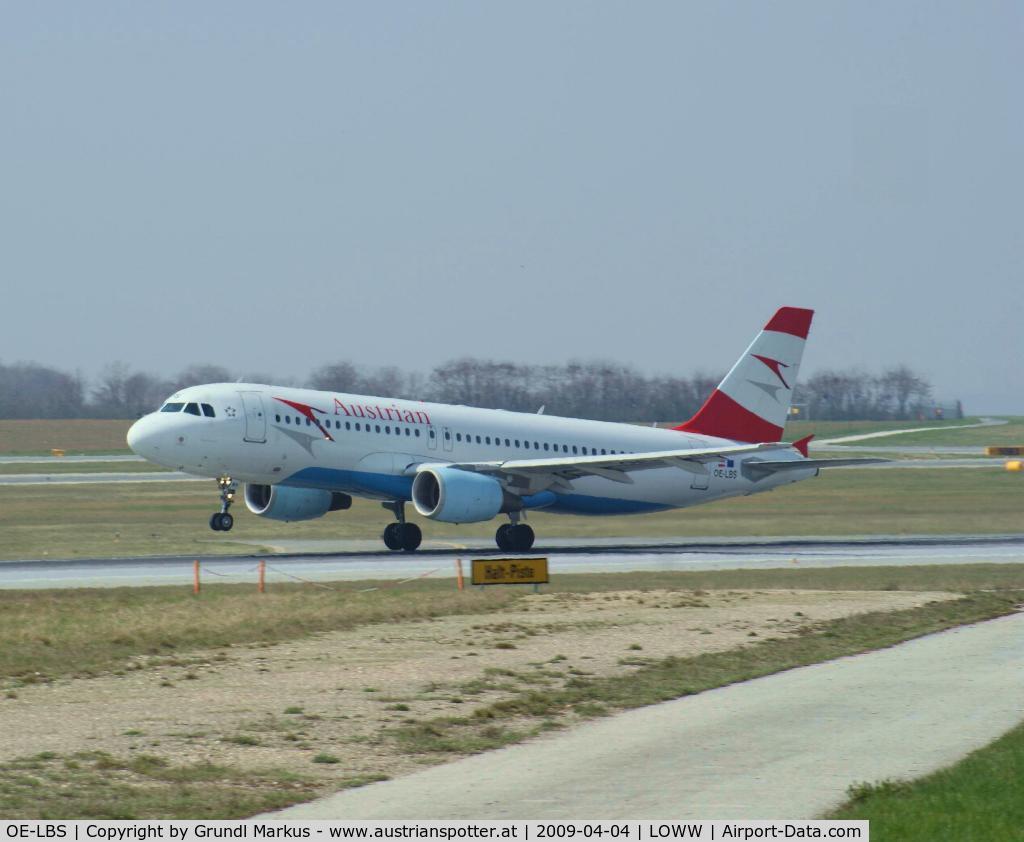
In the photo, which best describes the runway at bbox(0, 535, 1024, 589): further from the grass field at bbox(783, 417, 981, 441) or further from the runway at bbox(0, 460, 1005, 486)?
the grass field at bbox(783, 417, 981, 441)

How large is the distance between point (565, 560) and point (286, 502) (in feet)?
29.8

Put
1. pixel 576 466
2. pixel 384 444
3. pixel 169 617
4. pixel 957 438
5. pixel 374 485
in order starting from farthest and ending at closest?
1. pixel 957 438
2. pixel 576 466
3. pixel 384 444
4. pixel 374 485
5. pixel 169 617

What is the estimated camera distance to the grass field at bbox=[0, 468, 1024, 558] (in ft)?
157

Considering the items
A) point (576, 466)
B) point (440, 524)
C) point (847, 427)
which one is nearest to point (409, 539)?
point (576, 466)

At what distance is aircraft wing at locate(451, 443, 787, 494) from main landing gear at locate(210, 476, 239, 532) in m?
6.51

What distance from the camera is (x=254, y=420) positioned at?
4288 cm

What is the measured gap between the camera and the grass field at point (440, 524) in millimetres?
47719

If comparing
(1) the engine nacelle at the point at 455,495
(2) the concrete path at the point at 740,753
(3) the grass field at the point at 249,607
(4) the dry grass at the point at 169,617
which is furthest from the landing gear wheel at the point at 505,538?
(2) the concrete path at the point at 740,753

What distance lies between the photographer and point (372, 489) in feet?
147

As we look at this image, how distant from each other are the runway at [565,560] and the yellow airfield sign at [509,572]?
16.8 feet

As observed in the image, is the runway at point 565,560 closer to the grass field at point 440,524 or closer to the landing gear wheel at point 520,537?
the landing gear wheel at point 520,537

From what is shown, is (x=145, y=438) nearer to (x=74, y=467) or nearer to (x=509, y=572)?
(x=509, y=572)

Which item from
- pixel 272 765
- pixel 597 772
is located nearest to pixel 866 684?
pixel 597 772

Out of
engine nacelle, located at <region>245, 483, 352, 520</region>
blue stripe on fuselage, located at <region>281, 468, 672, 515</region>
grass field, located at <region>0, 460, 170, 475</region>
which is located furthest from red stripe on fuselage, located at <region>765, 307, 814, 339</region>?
grass field, located at <region>0, 460, 170, 475</region>
